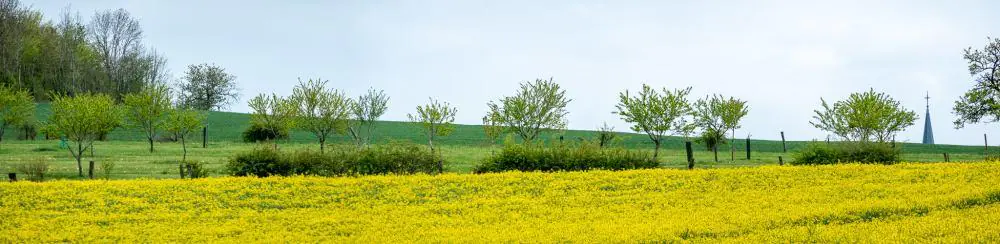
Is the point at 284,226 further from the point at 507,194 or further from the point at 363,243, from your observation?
the point at 507,194

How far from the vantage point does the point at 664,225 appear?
19016 millimetres

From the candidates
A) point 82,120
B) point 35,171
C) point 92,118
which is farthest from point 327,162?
point 82,120

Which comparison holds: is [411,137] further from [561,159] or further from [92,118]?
[561,159]

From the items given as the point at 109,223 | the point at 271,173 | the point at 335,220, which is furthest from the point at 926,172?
the point at 109,223

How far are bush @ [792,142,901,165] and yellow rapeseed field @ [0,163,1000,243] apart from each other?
508cm

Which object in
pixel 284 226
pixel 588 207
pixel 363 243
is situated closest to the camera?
pixel 363 243

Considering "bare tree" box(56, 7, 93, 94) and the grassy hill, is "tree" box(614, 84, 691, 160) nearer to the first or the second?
the grassy hill

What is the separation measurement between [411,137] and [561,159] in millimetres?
54827

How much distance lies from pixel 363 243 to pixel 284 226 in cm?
410

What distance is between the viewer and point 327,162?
32.2 m

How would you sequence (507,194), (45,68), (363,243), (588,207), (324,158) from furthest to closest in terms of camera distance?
(45,68)
(324,158)
(507,194)
(588,207)
(363,243)

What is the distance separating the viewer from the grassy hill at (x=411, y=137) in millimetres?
78438

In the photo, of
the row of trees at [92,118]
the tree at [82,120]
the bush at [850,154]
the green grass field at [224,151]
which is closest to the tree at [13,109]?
A: the green grass field at [224,151]

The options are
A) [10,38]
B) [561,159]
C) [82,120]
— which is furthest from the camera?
[10,38]
